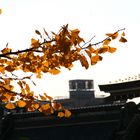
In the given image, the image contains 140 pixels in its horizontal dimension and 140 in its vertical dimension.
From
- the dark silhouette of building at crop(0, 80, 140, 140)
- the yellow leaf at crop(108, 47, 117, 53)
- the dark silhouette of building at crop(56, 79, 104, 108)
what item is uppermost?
the dark silhouette of building at crop(56, 79, 104, 108)

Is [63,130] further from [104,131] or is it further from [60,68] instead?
[60,68]

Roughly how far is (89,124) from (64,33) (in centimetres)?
1380

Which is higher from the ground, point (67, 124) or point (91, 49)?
point (91, 49)

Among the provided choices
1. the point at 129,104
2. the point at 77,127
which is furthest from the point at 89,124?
the point at 129,104

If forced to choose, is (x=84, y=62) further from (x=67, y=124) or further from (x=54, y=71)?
(x=67, y=124)

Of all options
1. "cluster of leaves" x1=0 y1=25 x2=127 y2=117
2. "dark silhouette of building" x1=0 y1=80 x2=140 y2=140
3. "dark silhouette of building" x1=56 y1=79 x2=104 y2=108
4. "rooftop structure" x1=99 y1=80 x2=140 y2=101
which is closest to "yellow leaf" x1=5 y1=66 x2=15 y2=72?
"cluster of leaves" x1=0 y1=25 x2=127 y2=117

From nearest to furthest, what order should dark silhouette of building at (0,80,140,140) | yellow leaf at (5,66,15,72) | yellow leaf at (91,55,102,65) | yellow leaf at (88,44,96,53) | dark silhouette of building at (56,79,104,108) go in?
1. yellow leaf at (91,55,102,65)
2. yellow leaf at (88,44,96,53)
3. yellow leaf at (5,66,15,72)
4. dark silhouette of building at (0,80,140,140)
5. dark silhouette of building at (56,79,104,108)

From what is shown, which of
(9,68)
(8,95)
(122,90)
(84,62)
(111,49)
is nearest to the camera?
(84,62)

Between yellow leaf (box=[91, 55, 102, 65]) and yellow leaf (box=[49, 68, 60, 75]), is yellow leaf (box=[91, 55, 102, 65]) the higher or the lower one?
the higher one

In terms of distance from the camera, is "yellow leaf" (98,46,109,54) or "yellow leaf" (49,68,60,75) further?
"yellow leaf" (49,68,60,75)

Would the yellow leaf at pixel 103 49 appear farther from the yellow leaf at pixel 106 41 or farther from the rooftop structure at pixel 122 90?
the rooftop structure at pixel 122 90

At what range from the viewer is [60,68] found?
13.1 ft

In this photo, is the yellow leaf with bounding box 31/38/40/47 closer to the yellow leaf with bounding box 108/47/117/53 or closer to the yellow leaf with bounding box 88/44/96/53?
the yellow leaf with bounding box 88/44/96/53

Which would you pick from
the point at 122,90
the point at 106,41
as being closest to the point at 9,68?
the point at 106,41
